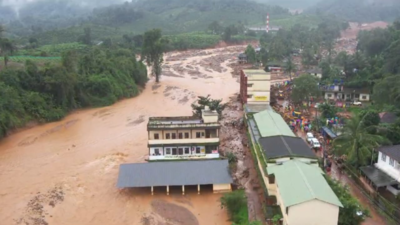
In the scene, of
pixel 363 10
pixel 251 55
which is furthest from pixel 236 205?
pixel 363 10

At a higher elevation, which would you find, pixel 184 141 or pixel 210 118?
pixel 210 118

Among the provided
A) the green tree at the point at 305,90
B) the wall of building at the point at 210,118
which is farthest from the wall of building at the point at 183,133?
the green tree at the point at 305,90

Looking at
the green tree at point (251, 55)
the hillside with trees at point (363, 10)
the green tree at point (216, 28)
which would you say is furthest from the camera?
the hillside with trees at point (363, 10)

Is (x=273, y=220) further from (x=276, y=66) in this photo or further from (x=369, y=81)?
(x=276, y=66)

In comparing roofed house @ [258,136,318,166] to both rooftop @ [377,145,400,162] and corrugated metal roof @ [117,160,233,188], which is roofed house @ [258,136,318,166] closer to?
corrugated metal roof @ [117,160,233,188]

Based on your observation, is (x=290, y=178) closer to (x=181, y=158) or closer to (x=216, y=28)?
(x=181, y=158)

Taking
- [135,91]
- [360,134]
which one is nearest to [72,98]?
[135,91]

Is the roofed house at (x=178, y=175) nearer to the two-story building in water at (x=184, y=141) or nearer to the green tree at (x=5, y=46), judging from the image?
the two-story building in water at (x=184, y=141)

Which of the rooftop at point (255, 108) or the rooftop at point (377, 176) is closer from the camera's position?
the rooftop at point (377, 176)
